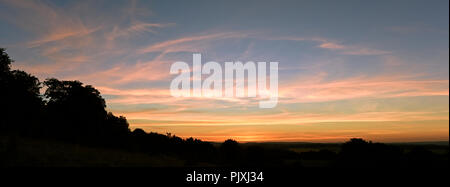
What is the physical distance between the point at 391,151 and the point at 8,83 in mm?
50149

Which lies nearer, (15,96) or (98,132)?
(15,96)

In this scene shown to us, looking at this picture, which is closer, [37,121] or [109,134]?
[37,121]

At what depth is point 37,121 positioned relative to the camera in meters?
46.9

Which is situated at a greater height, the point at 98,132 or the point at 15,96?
the point at 15,96
